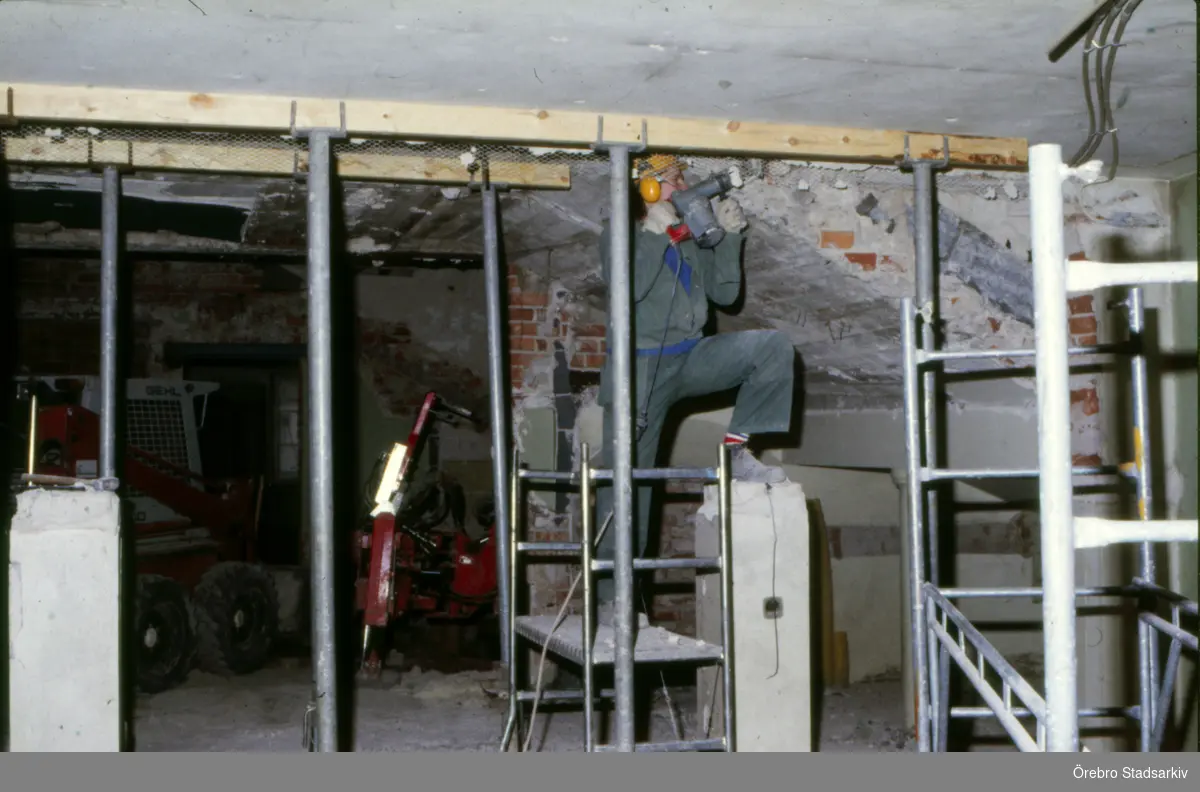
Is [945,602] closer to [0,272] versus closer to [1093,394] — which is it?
[1093,394]

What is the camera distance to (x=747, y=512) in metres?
3.48

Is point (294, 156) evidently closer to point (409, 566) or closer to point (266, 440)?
point (409, 566)

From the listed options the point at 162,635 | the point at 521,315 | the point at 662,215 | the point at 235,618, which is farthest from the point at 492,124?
the point at 235,618

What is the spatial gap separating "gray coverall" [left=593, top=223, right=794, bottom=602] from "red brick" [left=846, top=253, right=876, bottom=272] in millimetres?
435

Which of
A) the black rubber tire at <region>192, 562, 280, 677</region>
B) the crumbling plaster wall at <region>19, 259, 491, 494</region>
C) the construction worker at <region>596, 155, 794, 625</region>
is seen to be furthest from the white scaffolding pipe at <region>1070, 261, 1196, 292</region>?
the crumbling plaster wall at <region>19, 259, 491, 494</region>

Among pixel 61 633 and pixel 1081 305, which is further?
pixel 1081 305

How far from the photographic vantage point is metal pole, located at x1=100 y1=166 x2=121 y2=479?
10.6 feet

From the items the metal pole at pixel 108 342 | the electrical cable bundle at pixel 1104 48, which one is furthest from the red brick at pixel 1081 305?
the metal pole at pixel 108 342

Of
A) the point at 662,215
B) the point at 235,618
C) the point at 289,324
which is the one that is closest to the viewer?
the point at 662,215

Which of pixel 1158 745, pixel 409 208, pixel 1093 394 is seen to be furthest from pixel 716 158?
pixel 1158 745

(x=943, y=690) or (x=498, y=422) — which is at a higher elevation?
(x=498, y=422)

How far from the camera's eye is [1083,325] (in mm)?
4078

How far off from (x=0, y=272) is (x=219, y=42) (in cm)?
467

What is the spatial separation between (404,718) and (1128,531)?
149 inches
